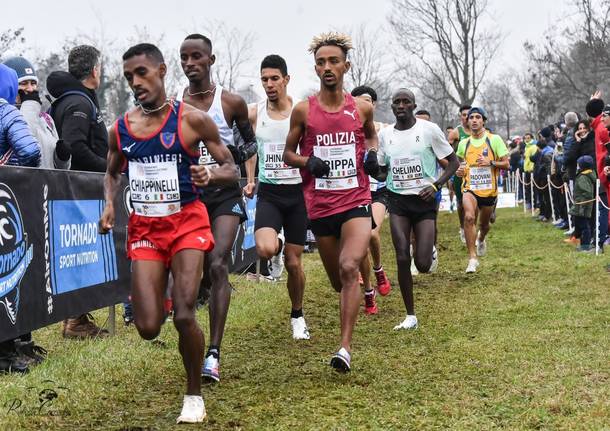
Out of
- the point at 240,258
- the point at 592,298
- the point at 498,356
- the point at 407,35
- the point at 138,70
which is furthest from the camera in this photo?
the point at 407,35

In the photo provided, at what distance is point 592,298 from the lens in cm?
1014

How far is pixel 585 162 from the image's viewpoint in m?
15.8

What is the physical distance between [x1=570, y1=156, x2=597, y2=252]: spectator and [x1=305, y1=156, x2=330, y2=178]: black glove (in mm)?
10085

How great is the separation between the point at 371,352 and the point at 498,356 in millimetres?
1065

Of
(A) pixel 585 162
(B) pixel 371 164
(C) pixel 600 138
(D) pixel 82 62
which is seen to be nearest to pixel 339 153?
(B) pixel 371 164

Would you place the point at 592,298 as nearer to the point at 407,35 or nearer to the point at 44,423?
the point at 44,423

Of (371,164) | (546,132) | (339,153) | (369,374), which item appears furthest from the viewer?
(546,132)

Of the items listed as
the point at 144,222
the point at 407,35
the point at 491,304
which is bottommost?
the point at 491,304

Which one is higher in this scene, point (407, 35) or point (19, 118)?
point (407, 35)

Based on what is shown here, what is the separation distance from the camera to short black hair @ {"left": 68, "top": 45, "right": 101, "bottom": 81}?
28.6 feet

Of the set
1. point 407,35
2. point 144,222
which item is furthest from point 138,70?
point 407,35

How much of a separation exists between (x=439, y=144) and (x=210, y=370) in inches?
176

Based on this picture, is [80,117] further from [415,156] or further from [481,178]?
[481,178]

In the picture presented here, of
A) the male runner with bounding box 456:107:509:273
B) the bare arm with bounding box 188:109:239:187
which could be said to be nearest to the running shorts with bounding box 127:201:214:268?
the bare arm with bounding box 188:109:239:187
